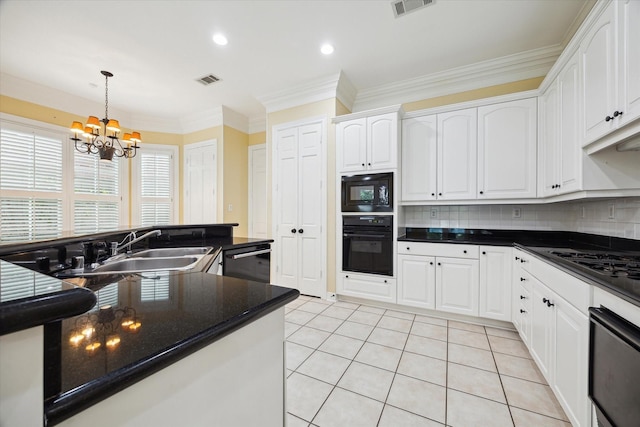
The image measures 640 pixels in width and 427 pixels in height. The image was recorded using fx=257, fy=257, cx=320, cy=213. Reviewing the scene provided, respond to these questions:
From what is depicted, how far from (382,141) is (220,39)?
2059mm

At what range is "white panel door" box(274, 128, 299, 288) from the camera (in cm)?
359

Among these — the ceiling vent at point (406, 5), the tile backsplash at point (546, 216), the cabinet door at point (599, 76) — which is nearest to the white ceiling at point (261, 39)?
the ceiling vent at point (406, 5)

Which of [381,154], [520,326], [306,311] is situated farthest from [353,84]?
[520,326]

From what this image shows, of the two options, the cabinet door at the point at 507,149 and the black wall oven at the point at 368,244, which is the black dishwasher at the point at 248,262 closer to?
the black wall oven at the point at 368,244

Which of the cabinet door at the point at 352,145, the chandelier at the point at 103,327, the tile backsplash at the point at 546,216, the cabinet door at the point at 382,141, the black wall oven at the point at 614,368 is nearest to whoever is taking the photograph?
the chandelier at the point at 103,327

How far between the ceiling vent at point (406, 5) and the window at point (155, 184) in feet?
14.6

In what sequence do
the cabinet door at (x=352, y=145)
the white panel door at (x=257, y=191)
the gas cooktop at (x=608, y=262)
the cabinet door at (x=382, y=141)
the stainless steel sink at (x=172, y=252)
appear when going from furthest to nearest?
the white panel door at (x=257, y=191) → the cabinet door at (x=352, y=145) → the cabinet door at (x=382, y=141) → the stainless steel sink at (x=172, y=252) → the gas cooktop at (x=608, y=262)

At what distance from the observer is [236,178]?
4.77 metres

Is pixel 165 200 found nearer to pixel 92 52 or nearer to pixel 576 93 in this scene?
pixel 92 52

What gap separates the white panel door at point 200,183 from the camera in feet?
15.1

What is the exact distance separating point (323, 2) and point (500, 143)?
2.21 metres

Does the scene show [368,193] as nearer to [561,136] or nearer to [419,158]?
[419,158]

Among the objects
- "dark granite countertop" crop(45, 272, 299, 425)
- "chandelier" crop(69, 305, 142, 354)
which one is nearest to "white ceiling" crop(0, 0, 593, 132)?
Result: "dark granite countertop" crop(45, 272, 299, 425)

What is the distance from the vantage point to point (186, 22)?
2.47m
